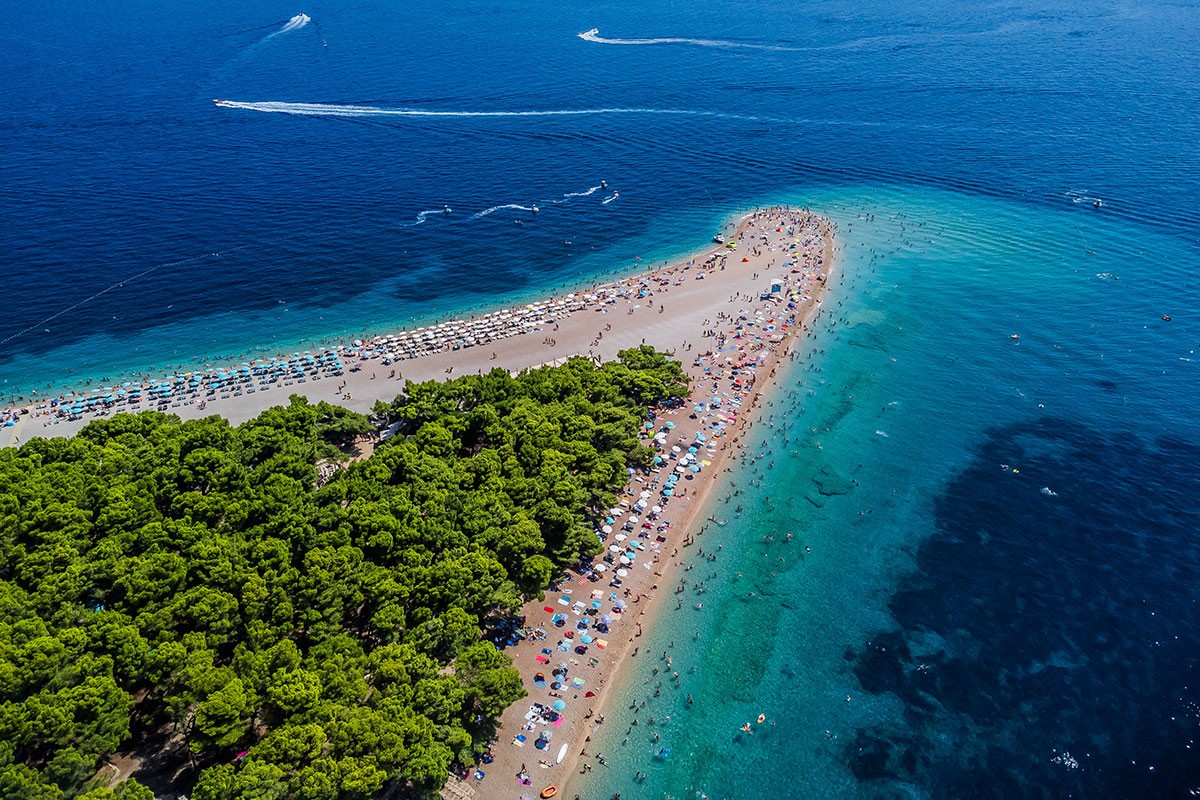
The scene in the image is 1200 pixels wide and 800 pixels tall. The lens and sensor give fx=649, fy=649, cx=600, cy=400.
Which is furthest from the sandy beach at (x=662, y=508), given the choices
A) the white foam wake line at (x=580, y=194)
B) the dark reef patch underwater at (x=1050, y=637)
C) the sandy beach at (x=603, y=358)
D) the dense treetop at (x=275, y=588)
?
the white foam wake line at (x=580, y=194)

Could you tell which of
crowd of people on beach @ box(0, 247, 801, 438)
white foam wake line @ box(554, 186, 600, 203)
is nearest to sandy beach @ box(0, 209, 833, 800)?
crowd of people on beach @ box(0, 247, 801, 438)

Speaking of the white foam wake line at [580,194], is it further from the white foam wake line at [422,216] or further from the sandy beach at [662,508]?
the sandy beach at [662,508]

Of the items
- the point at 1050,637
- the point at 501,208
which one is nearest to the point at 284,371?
the point at 501,208

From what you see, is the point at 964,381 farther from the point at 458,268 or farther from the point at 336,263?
the point at 336,263

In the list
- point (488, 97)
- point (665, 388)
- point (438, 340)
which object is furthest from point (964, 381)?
point (488, 97)

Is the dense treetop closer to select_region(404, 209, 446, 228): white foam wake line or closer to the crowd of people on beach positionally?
the crowd of people on beach

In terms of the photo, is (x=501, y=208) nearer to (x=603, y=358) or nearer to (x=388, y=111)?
(x=603, y=358)
